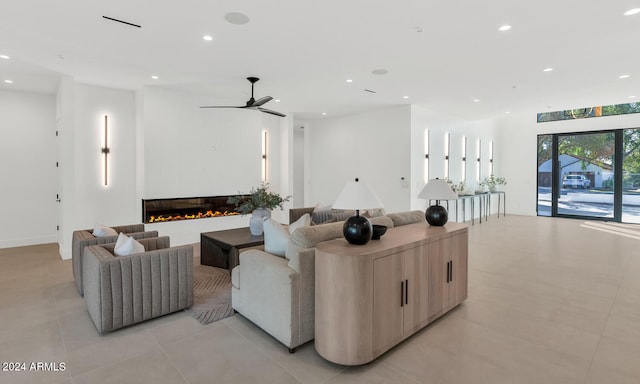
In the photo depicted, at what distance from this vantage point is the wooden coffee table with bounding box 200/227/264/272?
4.43m

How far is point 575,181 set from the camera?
32.9 ft

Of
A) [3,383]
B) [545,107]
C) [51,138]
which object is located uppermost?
[545,107]

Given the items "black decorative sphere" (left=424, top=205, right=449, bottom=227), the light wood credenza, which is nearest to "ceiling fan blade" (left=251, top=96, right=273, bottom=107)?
"black decorative sphere" (left=424, top=205, right=449, bottom=227)

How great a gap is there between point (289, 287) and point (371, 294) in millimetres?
639

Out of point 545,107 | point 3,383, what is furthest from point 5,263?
A: point 545,107

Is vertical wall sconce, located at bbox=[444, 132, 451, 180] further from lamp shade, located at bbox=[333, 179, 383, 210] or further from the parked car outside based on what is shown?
lamp shade, located at bbox=[333, 179, 383, 210]

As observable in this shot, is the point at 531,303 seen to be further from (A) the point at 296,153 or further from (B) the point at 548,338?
(A) the point at 296,153

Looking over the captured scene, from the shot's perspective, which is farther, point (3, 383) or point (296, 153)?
point (296, 153)

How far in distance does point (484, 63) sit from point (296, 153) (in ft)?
26.9

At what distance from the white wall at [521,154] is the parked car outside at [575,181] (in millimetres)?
817

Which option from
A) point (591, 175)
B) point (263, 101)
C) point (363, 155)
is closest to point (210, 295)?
point (263, 101)

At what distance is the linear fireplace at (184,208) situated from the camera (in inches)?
245

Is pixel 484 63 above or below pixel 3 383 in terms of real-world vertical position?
above

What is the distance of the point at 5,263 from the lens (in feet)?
16.9
